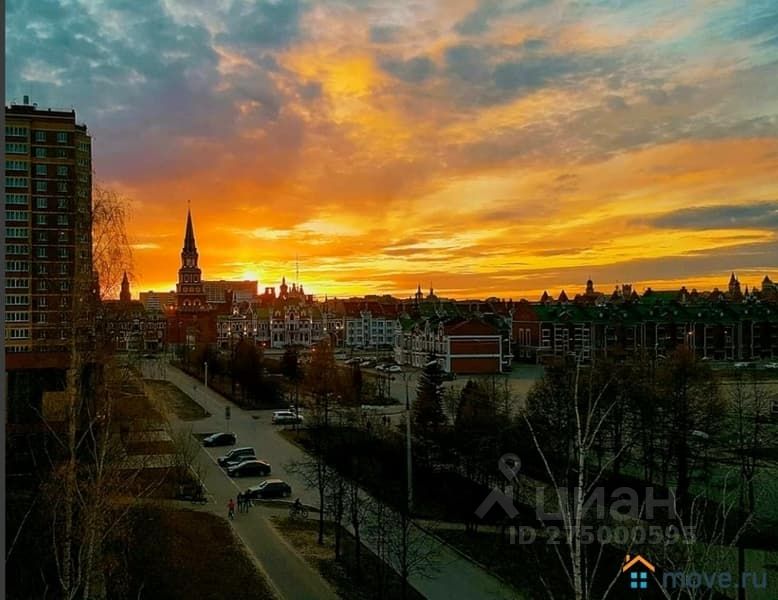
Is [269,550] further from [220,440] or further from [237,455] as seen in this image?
[220,440]

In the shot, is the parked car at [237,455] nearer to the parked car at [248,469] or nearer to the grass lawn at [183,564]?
the parked car at [248,469]

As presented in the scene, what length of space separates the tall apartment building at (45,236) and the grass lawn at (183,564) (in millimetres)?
867

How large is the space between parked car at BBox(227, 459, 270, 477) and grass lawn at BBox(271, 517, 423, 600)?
4.13ft

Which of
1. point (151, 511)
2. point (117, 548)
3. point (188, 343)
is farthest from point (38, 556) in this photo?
point (188, 343)

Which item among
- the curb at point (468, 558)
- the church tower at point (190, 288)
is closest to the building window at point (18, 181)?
the curb at point (468, 558)

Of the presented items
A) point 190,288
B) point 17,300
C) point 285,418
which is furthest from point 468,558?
point 190,288

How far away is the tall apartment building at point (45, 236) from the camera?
85.5 inches

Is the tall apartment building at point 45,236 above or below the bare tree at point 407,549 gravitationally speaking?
above

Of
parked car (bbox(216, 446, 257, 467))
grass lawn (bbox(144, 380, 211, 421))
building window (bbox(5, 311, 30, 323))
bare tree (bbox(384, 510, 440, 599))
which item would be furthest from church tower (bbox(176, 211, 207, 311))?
bare tree (bbox(384, 510, 440, 599))

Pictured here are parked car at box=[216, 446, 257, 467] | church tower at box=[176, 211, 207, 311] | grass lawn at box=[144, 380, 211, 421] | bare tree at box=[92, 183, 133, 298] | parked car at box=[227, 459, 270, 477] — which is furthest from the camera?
church tower at box=[176, 211, 207, 311]

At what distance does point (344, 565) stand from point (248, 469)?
232cm

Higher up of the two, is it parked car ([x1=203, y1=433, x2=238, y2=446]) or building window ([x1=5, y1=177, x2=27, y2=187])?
building window ([x1=5, y1=177, x2=27, y2=187])

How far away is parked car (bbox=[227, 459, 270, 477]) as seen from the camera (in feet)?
18.9

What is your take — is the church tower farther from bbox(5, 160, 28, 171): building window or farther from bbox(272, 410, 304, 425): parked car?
bbox(5, 160, 28, 171): building window
